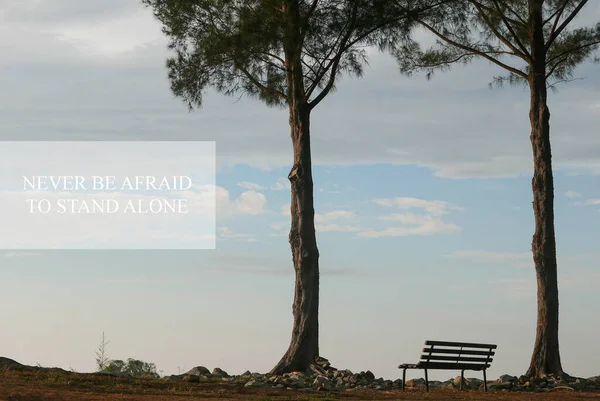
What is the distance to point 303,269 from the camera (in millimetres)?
14648

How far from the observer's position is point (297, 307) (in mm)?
14672

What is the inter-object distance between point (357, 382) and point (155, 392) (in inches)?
168

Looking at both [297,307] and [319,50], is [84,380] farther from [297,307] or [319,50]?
[319,50]

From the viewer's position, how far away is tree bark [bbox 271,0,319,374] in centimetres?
1449

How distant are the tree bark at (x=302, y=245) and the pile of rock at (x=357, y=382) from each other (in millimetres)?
338

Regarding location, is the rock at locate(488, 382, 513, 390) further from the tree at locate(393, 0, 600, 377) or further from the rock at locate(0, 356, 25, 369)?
the rock at locate(0, 356, 25, 369)

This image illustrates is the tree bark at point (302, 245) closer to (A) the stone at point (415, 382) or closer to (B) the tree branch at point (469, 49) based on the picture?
(A) the stone at point (415, 382)

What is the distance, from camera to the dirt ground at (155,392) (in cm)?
998

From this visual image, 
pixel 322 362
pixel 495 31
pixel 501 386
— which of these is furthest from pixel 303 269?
pixel 495 31

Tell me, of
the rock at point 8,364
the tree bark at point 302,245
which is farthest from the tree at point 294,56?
the rock at point 8,364

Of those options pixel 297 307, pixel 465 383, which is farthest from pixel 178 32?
pixel 465 383

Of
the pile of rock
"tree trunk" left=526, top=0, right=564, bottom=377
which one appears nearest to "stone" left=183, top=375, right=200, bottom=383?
the pile of rock

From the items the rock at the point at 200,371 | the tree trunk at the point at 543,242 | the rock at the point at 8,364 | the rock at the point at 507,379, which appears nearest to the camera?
the rock at the point at 8,364

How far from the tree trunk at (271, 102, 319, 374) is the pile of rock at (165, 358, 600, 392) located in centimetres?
31
